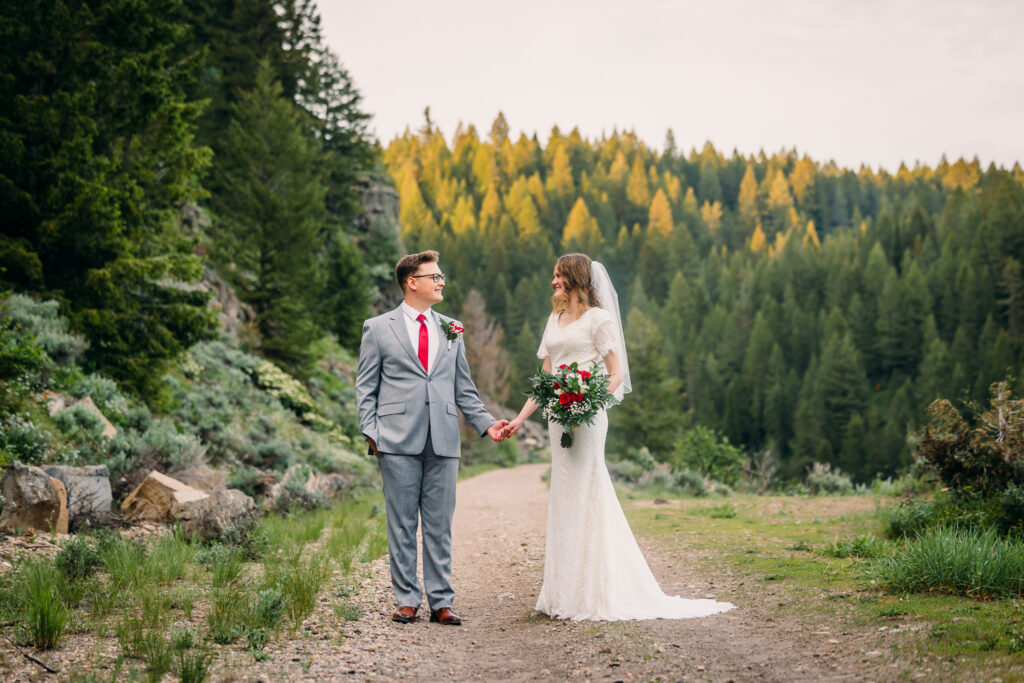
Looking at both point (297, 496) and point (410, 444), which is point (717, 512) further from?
point (410, 444)

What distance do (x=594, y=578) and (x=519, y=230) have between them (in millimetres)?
103718

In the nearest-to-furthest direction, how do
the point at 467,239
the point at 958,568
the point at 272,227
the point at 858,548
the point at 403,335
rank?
the point at 958,568 → the point at 403,335 → the point at 858,548 → the point at 272,227 → the point at 467,239

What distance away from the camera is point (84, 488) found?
25.8ft

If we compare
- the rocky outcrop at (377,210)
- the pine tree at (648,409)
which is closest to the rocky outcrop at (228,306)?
the rocky outcrop at (377,210)

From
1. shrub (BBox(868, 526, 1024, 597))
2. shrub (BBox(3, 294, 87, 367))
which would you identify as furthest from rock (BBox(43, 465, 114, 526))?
shrub (BBox(868, 526, 1024, 597))

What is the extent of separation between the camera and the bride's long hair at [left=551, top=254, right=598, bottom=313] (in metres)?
5.84

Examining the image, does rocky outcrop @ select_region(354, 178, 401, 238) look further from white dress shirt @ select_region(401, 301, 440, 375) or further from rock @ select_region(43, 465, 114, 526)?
white dress shirt @ select_region(401, 301, 440, 375)

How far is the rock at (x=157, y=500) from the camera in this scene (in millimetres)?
8195

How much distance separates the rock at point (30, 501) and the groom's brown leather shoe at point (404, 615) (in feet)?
→ 12.7

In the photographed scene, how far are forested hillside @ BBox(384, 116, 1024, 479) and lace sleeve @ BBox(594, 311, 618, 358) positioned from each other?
123ft

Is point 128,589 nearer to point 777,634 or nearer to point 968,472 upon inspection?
point 777,634

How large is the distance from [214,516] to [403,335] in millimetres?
3855

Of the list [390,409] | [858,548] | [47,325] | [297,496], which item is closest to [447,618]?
[390,409]

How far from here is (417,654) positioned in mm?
4672
